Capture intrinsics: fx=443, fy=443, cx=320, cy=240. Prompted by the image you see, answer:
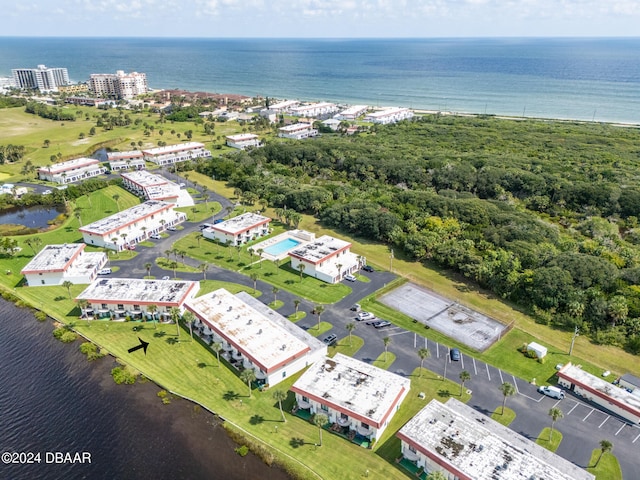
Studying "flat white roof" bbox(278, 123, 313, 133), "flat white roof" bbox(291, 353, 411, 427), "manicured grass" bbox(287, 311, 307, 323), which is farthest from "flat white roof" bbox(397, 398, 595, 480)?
"flat white roof" bbox(278, 123, 313, 133)

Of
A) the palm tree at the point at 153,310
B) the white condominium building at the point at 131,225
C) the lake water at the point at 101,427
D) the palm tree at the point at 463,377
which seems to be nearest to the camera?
the lake water at the point at 101,427

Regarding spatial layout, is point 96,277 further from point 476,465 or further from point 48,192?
point 476,465

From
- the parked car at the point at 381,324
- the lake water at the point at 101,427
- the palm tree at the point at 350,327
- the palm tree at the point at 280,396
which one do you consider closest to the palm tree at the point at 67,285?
the lake water at the point at 101,427

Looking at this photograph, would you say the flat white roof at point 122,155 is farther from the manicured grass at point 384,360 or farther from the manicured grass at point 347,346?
the manicured grass at point 384,360

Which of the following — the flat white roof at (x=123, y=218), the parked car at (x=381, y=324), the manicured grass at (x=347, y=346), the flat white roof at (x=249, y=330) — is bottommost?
the manicured grass at (x=347, y=346)

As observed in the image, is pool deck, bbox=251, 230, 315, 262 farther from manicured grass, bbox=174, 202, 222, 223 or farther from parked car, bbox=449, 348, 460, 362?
parked car, bbox=449, 348, 460, 362
